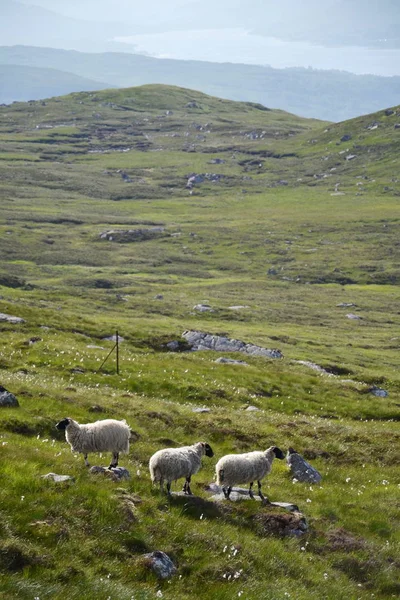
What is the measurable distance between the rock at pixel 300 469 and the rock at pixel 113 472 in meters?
7.93

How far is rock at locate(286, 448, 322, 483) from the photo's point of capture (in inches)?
938

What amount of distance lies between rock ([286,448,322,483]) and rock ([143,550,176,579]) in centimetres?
1074

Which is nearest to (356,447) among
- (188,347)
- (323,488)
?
(323,488)

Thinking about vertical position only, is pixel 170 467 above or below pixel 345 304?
above

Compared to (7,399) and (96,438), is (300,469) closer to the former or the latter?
(96,438)

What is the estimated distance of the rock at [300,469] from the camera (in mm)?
23828

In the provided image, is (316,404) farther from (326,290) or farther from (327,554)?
(326,290)

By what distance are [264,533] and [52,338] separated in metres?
34.3

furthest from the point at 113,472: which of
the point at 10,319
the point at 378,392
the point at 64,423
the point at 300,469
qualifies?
the point at 10,319

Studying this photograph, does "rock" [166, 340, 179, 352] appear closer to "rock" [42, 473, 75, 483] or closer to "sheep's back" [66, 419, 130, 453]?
"sheep's back" [66, 419, 130, 453]

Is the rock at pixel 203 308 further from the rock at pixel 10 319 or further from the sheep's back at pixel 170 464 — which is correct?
the sheep's back at pixel 170 464

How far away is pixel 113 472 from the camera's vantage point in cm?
1778

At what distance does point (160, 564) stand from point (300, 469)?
1131cm

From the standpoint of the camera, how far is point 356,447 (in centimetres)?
2991
